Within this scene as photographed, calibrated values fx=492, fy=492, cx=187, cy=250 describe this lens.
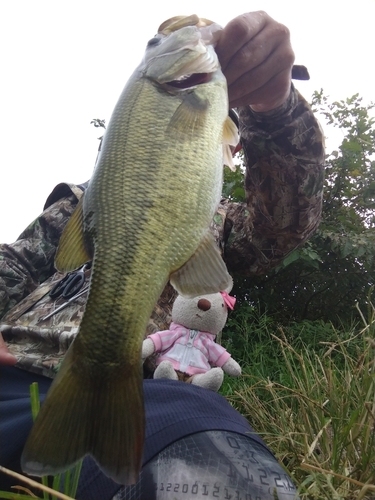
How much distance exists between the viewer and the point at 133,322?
3.07 feet

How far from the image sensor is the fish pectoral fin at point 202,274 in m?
1.03

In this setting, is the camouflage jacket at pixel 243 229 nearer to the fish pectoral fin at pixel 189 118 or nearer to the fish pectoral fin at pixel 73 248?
the fish pectoral fin at pixel 73 248

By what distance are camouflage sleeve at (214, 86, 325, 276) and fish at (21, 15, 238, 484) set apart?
1019 mm

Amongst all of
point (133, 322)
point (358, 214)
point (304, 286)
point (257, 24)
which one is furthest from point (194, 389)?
point (358, 214)

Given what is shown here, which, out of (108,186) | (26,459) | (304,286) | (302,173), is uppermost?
(302,173)

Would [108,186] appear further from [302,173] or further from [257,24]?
[302,173]

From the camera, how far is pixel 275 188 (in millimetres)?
2420

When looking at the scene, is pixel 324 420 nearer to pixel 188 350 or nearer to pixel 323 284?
pixel 188 350

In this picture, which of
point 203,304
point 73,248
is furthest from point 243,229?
point 73,248

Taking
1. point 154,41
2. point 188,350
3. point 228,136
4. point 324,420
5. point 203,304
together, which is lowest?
point 324,420

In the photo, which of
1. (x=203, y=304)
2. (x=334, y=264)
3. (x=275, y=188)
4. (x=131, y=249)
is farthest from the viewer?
(x=334, y=264)

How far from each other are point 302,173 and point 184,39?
1214 mm

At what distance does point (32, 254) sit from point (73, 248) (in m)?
1.64

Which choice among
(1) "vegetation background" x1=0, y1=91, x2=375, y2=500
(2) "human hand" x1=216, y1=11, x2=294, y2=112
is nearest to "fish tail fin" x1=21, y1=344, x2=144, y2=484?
(2) "human hand" x1=216, y1=11, x2=294, y2=112
